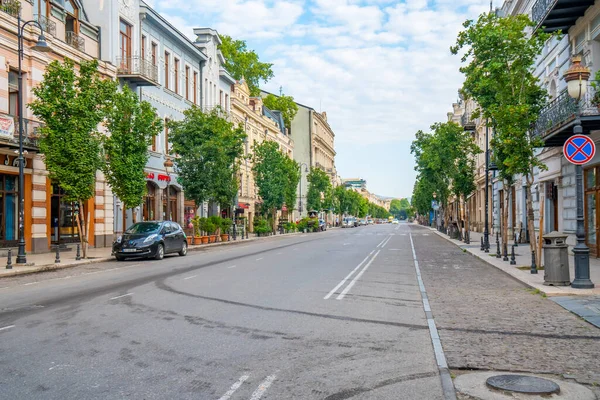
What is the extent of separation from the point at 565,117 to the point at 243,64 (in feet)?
175

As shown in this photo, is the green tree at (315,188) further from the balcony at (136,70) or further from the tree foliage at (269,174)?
the balcony at (136,70)

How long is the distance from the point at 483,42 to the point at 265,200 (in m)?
40.6

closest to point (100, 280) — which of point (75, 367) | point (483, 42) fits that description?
point (75, 367)

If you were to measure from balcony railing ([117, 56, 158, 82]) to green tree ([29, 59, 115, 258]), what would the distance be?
10501 mm

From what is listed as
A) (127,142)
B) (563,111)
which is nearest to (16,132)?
(127,142)

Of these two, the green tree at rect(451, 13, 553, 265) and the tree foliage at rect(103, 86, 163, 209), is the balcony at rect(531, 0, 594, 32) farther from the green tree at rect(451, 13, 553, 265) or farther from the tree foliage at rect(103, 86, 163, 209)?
the tree foliage at rect(103, 86, 163, 209)

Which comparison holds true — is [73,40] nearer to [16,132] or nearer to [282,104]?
[16,132]

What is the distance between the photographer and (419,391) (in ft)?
18.3

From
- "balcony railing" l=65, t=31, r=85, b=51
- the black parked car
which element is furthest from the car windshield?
"balcony railing" l=65, t=31, r=85, b=51

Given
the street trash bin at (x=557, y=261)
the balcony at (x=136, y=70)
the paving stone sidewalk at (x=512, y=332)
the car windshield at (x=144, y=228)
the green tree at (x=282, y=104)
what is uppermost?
the green tree at (x=282, y=104)

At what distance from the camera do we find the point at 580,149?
1346 centimetres

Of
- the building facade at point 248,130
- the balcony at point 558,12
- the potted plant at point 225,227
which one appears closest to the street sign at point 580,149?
the balcony at point 558,12

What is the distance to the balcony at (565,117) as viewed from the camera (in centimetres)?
1812

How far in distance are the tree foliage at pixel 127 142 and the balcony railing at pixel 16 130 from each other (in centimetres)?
299
